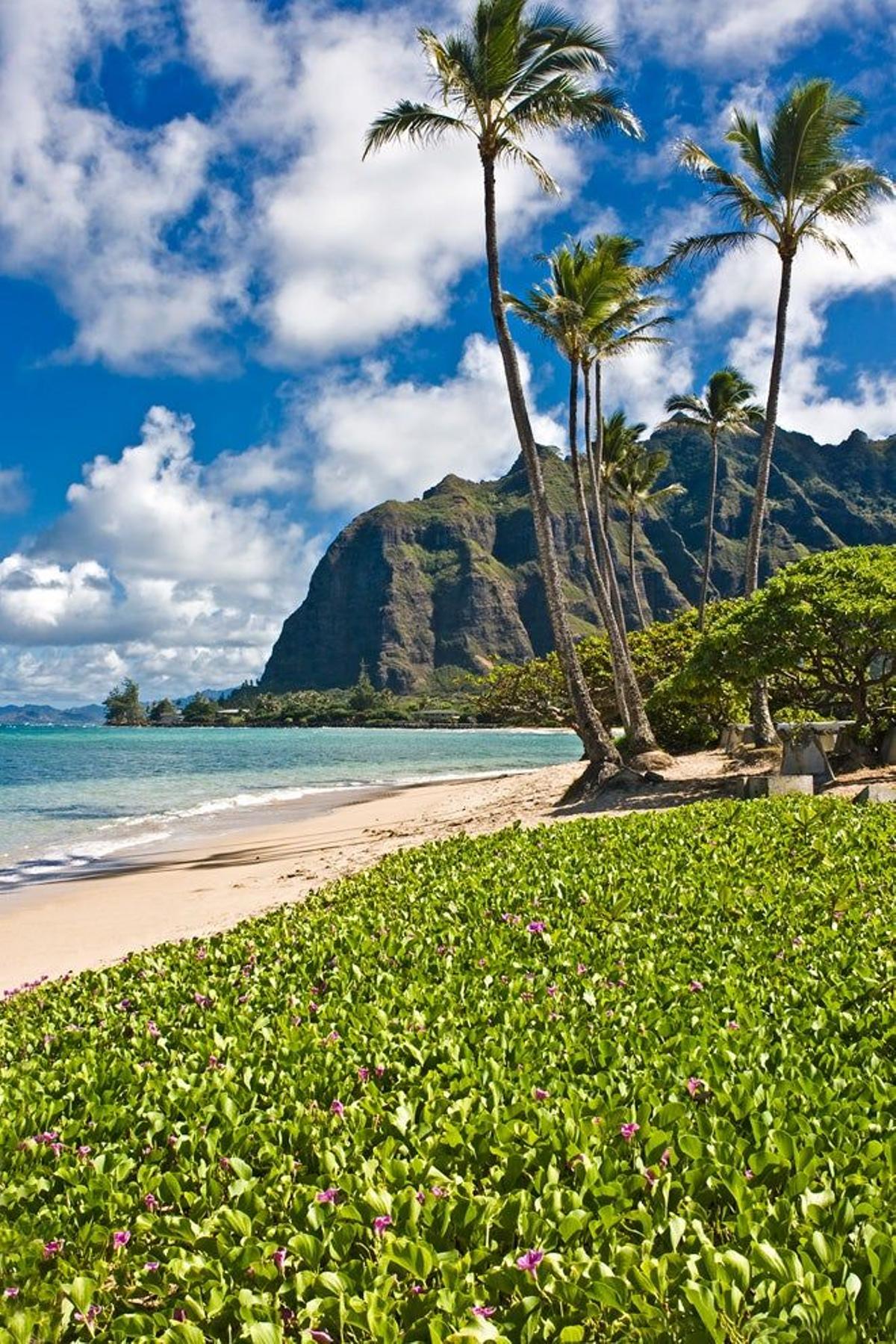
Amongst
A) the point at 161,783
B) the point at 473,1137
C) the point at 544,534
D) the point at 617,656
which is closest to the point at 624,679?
the point at 617,656

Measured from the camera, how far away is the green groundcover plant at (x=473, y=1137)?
2152mm

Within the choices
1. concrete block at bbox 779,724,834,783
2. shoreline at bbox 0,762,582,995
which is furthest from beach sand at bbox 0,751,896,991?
concrete block at bbox 779,724,834,783

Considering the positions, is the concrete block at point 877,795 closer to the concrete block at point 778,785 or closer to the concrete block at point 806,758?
the concrete block at point 778,785

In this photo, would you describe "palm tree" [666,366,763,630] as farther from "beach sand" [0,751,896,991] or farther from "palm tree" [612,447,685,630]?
"beach sand" [0,751,896,991]

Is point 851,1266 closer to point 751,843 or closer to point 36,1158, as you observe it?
point 36,1158

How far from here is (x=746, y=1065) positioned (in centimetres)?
339

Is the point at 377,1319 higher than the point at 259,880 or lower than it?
higher

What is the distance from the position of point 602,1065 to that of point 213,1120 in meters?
1.50

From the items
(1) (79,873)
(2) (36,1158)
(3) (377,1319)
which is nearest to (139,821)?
(1) (79,873)

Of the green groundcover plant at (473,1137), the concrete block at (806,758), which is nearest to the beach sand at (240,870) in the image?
the concrete block at (806,758)

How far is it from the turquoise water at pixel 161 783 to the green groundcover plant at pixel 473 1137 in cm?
1246

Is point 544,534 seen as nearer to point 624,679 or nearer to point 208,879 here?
point 624,679

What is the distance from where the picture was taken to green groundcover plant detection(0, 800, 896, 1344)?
2152 millimetres

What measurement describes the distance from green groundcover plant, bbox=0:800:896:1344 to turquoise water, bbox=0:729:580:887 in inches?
491
